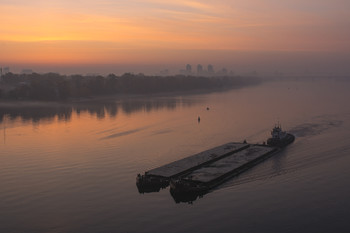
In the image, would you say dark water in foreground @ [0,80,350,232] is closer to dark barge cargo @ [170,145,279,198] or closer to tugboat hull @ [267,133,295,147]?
dark barge cargo @ [170,145,279,198]

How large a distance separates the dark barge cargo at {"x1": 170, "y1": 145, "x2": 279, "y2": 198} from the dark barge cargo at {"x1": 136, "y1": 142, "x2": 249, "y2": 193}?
105cm

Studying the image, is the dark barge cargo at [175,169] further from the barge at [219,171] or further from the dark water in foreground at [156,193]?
the dark water in foreground at [156,193]

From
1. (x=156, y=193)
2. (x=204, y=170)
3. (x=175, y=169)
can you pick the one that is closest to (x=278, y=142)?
(x=204, y=170)

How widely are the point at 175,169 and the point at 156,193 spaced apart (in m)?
7.03

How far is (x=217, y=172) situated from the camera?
44.9 meters

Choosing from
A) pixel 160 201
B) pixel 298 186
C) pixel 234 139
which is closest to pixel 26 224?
pixel 160 201

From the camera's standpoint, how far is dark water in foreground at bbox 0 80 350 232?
32.0 metres

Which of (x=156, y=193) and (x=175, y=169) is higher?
(x=175, y=169)

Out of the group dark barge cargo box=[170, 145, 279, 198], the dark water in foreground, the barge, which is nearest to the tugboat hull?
the barge

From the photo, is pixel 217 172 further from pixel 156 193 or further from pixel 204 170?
pixel 156 193

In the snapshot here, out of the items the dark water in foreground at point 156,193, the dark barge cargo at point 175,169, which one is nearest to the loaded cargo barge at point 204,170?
the dark barge cargo at point 175,169

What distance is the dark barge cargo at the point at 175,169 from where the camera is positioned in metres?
41.0

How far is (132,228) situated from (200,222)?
632 cm

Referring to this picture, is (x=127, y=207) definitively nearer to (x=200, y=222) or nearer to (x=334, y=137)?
(x=200, y=222)
